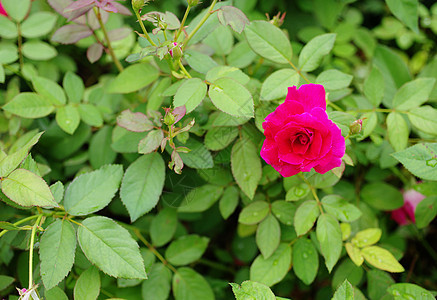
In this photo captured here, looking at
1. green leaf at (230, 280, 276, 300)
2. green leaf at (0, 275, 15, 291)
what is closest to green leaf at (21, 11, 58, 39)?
green leaf at (0, 275, 15, 291)

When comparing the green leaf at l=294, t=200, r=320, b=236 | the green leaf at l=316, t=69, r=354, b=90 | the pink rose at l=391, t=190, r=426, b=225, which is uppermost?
the green leaf at l=316, t=69, r=354, b=90

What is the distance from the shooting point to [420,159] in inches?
38.9

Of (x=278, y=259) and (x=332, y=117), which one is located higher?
(x=332, y=117)

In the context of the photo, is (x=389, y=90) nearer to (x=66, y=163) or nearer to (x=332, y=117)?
(x=332, y=117)

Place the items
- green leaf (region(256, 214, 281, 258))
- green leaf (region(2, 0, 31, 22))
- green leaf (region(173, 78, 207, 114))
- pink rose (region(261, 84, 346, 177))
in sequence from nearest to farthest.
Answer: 1. pink rose (region(261, 84, 346, 177))
2. green leaf (region(173, 78, 207, 114))
3. green leaf (region(256, 214, 281, 258))
4. green leaf (region(2, 0, 31, 22))

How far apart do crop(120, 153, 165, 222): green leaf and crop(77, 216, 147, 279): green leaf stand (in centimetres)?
8

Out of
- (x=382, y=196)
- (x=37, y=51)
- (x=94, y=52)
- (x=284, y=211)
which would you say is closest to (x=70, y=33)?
(x=94, y=52)

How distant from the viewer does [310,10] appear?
189 centimetres

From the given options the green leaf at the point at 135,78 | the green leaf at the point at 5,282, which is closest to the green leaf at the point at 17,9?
the green leaf at the point at 135,78

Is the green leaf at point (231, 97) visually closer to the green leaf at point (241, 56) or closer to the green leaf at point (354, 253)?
the green leaf at point (241, 56)

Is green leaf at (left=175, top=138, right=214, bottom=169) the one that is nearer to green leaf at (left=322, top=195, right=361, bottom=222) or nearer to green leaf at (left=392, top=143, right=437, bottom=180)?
green leaf at (left=322, top=195, right=361, bottom=222)

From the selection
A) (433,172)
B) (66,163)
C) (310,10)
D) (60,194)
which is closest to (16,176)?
(60,194)

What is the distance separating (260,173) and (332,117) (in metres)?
0.26

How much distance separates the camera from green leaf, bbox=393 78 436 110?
1153 mm
